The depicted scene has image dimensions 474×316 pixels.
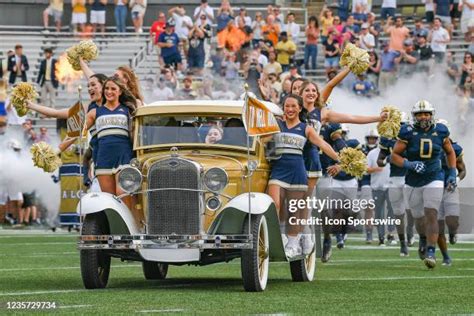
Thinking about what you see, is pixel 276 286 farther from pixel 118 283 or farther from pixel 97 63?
pixel 97 63

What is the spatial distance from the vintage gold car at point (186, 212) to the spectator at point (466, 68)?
62.6 feet

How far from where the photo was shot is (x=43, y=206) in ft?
107

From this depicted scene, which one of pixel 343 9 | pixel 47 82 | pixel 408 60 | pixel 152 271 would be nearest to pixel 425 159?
pixel 152 271

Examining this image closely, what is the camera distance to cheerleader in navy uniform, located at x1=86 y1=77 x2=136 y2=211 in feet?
50.1

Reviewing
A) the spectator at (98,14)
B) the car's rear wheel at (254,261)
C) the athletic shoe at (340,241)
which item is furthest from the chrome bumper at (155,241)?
the spectator at (98,14)

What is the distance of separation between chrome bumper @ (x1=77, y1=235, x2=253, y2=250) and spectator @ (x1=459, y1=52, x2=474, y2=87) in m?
20.2

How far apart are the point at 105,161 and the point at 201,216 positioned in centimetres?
145

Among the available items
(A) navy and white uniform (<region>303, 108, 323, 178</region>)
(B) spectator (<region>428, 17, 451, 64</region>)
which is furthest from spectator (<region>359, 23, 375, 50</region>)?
(A) navy and white uniform (<region>303, 108, 323, 178</region>)

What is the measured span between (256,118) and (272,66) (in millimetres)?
20065

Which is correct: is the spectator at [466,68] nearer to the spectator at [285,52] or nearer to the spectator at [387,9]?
the spectator at [285,52]

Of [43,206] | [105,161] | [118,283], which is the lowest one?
[43,206]

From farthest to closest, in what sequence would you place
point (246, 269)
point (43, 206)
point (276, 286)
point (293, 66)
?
point (293, 66), point (43, 206), point (276, 286), point (246, 269)

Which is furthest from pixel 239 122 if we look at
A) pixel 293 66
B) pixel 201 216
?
pixel 293 66

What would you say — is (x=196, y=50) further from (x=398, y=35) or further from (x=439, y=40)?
(x=439, y=40)
